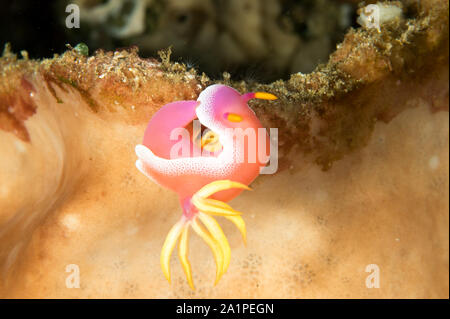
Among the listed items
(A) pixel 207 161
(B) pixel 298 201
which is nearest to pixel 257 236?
(B) pixel 298 201

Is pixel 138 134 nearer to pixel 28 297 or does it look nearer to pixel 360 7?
pixel 28 297

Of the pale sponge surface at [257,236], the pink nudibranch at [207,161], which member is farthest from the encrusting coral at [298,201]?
the pink nudibranch at [207,161]

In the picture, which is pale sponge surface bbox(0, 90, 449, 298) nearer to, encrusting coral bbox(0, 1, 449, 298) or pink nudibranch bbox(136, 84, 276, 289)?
encrusting coral bbox(0, 1, 449, 298)

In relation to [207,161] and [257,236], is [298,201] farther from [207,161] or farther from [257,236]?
[207,161]

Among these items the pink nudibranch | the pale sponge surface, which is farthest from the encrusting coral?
the pink nudibranch

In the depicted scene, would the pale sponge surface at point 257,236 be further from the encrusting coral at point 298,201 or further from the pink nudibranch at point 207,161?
the pink nudibranch at point 207,161
